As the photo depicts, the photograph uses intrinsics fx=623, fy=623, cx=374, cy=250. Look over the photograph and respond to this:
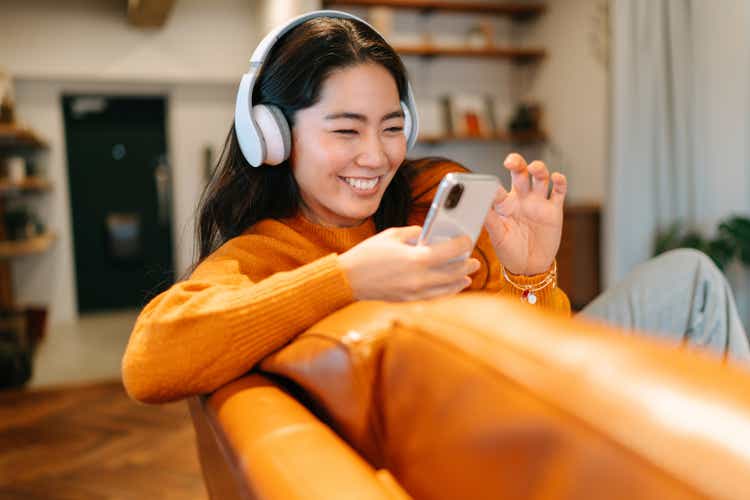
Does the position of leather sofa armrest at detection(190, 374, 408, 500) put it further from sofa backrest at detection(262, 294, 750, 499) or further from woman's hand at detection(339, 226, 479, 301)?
woman's hand at detection(339, 226, 479, 301)

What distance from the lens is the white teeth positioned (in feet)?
4.11

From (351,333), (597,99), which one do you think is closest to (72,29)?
(597,99)

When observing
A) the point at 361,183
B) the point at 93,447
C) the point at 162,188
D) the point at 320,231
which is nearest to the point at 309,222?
the point at 320,231

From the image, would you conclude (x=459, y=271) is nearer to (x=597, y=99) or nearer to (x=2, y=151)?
(x=597, y=99)

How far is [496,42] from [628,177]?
2202 mm

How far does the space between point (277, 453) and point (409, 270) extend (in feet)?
1.00

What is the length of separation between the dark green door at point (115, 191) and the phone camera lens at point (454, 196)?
5.69m

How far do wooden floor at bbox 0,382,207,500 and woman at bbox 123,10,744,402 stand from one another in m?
1.30

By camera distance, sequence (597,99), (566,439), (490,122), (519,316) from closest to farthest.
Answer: (566,439) < (519,316) < (597,99) < (490,122)

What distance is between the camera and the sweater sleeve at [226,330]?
2.67 feet

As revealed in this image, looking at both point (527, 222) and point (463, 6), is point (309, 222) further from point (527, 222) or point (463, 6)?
point (463, 6)

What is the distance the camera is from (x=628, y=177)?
12.5 feet

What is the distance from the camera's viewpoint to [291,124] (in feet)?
4.16

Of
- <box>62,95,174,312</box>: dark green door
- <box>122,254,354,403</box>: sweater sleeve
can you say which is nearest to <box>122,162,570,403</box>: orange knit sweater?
<box>122,254,354,403</box>: sweater sleeve
